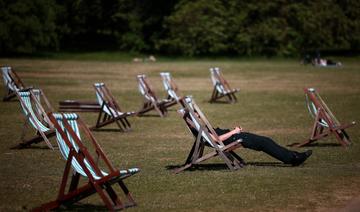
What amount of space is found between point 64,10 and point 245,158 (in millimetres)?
55059

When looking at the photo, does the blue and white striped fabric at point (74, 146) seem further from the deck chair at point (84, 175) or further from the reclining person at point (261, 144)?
the reclining person at point (261, 144)

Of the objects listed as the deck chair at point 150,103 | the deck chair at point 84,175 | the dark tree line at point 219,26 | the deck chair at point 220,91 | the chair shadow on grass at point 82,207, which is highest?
the deck chair at point 84,175

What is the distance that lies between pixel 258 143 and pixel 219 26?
181 ft

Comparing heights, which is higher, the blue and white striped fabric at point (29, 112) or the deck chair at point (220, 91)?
the blue and white striped fabric at point (29, 112)

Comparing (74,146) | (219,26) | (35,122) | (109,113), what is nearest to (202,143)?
(74,146)

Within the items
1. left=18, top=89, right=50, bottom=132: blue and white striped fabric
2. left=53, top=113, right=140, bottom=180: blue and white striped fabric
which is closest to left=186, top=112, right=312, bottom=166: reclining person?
left=53, top=113, right=140, bottom=180: blue and white striped fabric

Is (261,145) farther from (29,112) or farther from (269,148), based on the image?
(29,112)

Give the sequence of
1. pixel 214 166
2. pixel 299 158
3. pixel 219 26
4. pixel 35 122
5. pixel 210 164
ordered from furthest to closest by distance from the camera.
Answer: pixel 219 26, pixel 35 122, pixel 210 164, pixel 214 166, pixel 299 158

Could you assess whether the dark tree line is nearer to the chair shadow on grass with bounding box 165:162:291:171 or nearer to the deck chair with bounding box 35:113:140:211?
the chair shadow on grass with bounding box 165:162:291:171

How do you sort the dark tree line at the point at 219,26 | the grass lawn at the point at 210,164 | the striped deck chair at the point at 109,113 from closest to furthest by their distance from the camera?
1. the grass lawn at the point at 210,164
2. the striped deck chair at the point at 109,113
3. the dark tree line at the point at 219,26

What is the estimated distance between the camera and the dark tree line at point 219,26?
219 feet

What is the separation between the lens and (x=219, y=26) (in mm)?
67688

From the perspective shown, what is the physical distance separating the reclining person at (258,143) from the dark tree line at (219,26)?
49936 millimetres

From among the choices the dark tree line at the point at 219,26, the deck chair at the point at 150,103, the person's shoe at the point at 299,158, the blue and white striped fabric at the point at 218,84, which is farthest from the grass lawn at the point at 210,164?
the dark tree line at the point at 219,26
